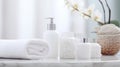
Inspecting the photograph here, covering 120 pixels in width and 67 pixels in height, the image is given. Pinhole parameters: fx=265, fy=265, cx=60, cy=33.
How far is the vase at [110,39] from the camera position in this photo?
0.97m

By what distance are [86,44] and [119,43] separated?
24 centimetres

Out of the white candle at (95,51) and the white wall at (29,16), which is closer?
the white candle at (95,51)

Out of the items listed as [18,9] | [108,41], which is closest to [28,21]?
[18,9]

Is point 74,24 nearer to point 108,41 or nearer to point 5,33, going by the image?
point 5,33

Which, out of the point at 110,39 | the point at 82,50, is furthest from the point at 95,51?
the point at 110,39

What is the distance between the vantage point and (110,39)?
0.97m

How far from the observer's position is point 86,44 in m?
0.79

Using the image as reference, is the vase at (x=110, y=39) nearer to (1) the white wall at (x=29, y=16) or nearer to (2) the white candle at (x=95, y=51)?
(2) the white candle at (x=95, y=51)

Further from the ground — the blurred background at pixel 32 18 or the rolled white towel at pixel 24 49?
the blurred background at pixel 32 18

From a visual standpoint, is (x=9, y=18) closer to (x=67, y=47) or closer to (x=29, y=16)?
(x=29, y=16)

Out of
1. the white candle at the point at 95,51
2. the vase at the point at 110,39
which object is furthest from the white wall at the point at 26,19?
the white candle at the point at 95,51

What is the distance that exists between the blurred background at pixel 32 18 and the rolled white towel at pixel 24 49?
69cm

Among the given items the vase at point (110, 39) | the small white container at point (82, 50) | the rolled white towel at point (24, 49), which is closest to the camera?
the rolled white towel at point (24, 49)

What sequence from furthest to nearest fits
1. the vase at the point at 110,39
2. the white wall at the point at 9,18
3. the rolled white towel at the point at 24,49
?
the white wall at the point at 9,18, the vase at the point at 110,39, the rolled white towel at the point at 24,49
